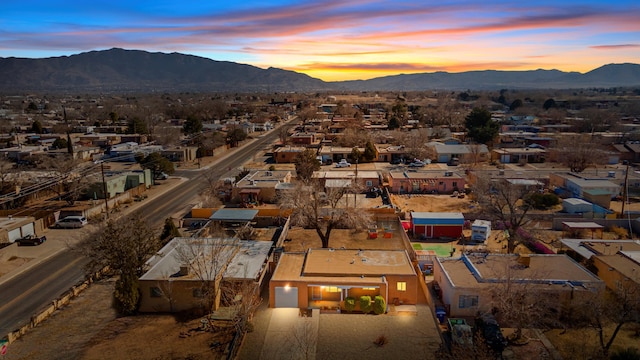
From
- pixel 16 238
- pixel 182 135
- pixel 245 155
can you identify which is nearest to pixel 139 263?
pixel 16 238

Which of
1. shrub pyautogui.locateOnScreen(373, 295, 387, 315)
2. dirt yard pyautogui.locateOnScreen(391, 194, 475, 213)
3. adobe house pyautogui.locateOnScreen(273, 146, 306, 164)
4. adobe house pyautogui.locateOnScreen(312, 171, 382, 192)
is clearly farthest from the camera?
adobe house pyautogui.locateOnScreen(273, 146, 306, 164)

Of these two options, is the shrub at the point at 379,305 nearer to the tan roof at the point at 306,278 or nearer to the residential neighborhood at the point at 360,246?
the residential neighborhood at the point at 360,246

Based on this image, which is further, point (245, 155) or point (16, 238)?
point (245, 155)

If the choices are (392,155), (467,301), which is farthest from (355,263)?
(392,155)

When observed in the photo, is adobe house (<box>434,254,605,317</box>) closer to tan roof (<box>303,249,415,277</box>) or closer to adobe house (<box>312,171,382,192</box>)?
tan roof (<box>303,249,415,277</box>)

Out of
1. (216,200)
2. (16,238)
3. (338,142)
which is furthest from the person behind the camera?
(338,142)

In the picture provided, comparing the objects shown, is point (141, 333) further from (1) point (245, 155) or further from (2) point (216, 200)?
(1) point (245, 155)

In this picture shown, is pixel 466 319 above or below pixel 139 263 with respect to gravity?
below

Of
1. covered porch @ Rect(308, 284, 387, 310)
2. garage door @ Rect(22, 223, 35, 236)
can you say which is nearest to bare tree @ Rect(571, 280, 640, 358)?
covered porch @ Rect(308, 284, 387, 310)
